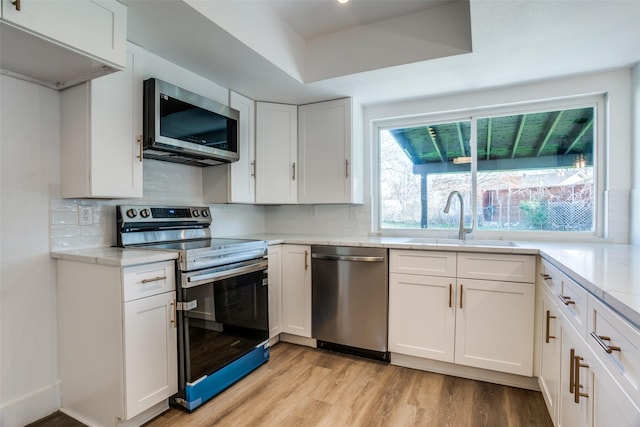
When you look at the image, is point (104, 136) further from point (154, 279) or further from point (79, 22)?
point (154, 279)

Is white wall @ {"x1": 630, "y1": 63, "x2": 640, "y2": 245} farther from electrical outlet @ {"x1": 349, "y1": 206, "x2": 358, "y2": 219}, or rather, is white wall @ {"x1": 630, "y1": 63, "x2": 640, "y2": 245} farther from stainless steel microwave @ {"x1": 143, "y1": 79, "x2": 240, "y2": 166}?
stainless steel microwave @ {"x1": 143, "y1": 79, "x2": 240, "y2": 166}

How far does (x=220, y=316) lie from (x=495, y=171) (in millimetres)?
2466

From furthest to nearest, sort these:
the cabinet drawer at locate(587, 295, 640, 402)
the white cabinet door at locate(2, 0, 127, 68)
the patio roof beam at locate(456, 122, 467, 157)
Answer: the patio roof beam at locate(456, 122, 467, 157), the white cabinet door at locate(2, 0, 127, 68), the cabinet drawer at locate(587, 295, 640, 402)

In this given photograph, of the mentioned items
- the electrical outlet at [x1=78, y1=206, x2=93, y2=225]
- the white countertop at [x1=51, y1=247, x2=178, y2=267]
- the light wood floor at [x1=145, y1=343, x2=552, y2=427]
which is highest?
the electrical outlet at [x1=78, y1=206, x2=93, y2=225]

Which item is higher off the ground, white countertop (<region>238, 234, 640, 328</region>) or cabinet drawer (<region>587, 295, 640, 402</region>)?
white countertop (<region>238, 234, 640, 328</region>)

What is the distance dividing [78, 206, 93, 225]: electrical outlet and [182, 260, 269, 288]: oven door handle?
762mm

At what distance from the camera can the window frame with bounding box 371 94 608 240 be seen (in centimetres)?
241

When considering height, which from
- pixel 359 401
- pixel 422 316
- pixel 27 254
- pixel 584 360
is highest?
pixel 27 254

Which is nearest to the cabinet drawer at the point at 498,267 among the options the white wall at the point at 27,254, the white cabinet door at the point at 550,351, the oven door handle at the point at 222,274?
the white cabinet door at the point at 550,351

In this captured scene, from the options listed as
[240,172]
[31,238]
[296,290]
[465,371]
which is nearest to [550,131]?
[465,371]

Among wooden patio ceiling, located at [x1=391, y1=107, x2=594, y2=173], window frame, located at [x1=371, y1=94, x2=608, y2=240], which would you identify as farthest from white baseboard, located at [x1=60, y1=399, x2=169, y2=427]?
wooden patio ceiling, located at [x1=391, y1=107, x2=594, y2=173]

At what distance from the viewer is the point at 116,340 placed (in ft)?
5.28

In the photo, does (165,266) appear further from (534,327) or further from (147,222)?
(534,327)

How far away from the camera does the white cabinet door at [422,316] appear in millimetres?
2236
